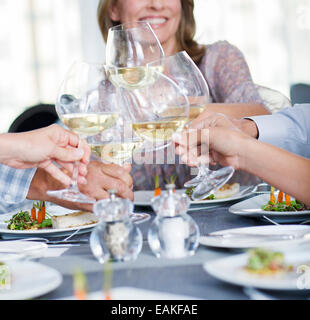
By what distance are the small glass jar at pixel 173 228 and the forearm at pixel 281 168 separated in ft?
1.19

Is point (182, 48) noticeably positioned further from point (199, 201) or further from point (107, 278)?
point (107, 278)

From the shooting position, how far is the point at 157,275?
76cm

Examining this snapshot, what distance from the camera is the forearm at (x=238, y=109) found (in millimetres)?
2027

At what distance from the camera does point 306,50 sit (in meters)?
5.54

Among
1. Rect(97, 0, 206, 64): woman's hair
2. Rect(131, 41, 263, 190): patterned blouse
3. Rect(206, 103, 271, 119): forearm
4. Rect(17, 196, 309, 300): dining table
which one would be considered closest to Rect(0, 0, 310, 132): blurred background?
Rect(97, 0, 206, 64): woman's hair

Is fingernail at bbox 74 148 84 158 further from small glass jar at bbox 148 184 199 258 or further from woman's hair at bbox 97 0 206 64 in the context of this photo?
woman's hair at bbox 97 0 206 64

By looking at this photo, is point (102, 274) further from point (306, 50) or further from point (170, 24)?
point (306, 50)

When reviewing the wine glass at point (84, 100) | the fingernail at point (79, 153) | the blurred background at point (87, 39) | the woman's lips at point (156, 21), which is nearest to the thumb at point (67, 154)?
the fingernail at point (79, 153)

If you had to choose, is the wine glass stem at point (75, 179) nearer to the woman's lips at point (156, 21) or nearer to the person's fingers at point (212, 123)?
the person's fingers at point (212, 123)

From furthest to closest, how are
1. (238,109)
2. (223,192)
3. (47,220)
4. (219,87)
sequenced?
(219,87) < (238,109) < (223,192) < (47,220)

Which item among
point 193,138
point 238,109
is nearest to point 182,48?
point 238,109

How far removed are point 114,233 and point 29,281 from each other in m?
0.16

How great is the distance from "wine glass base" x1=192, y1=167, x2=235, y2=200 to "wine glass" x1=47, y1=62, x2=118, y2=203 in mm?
245

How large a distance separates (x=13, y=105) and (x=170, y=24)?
12.8 ft
